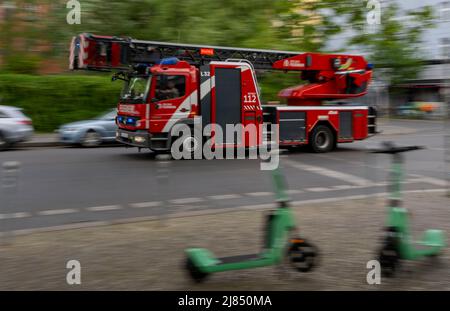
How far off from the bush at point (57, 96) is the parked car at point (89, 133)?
4.76m

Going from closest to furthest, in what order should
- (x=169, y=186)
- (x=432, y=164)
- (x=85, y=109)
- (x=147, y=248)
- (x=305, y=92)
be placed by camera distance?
(x=147, y=248)
(x=169, y=186)
(x=432, y=164)
(x=305, y=92)
(x=85, y=109)

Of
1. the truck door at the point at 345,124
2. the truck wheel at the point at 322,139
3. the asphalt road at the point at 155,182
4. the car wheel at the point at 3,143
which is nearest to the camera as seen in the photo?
the asphalt road at the point at 155,182

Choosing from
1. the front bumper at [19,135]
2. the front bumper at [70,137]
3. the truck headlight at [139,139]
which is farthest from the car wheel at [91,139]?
the truck headlight at [139,139]

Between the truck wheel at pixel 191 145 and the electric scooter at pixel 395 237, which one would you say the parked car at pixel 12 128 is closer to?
the truck wheel at pixel 191 145

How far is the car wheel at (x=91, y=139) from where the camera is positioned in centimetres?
1835

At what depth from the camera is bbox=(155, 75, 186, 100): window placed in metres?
14.6

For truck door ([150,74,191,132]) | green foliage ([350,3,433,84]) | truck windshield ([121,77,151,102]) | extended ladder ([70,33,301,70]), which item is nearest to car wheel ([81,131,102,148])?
truck windshield ([121,77,151,102])

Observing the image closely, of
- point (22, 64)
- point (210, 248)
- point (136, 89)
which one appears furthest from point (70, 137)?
point (210, 248)

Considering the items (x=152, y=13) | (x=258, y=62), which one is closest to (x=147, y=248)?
(x=258, y=62)

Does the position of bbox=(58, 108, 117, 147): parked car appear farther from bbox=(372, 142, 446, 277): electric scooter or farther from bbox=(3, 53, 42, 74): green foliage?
bbox=(372, 142, 446, 277): electric scooter

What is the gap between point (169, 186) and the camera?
36.4 ft

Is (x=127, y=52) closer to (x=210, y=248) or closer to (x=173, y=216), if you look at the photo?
(x=173, y=216)
